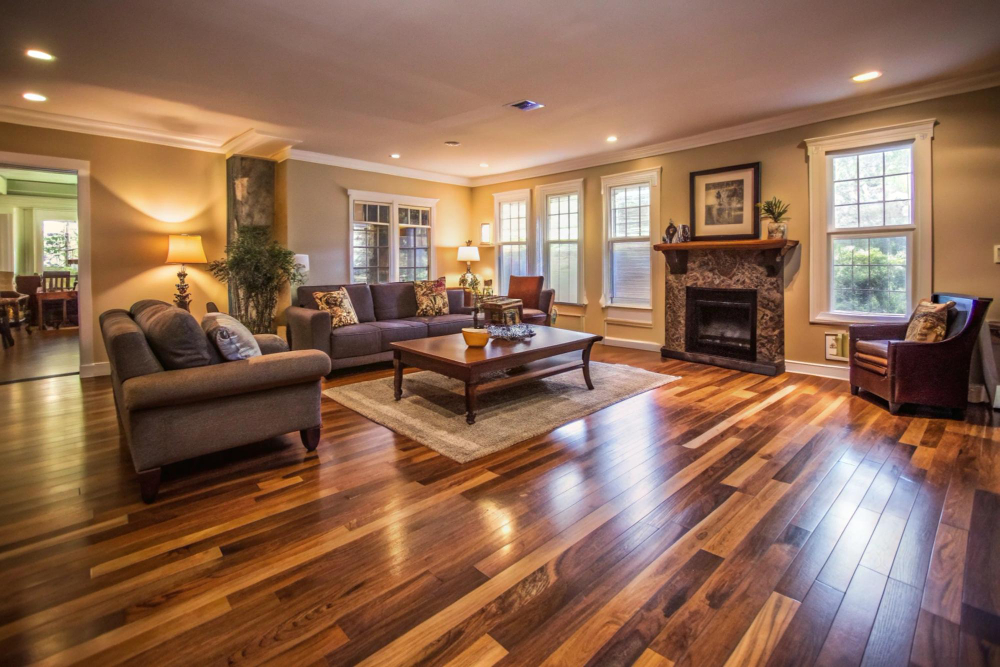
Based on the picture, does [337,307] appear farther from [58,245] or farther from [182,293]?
[58,245]

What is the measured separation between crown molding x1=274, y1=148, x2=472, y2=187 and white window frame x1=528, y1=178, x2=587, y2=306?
1445 millimetres

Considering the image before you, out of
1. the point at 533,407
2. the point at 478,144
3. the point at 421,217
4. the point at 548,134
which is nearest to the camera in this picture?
the point at 533,407

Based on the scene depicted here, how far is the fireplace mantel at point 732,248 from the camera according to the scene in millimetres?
4871

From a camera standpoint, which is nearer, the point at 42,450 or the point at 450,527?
the point at 450,527

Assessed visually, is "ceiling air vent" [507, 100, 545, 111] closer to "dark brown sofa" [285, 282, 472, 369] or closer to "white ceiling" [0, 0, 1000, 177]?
"white ceiling" [0, 0, 1000, 177]

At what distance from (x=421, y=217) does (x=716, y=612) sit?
6.74 metres

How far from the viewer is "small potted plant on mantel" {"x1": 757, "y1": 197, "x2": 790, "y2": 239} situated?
15.9 ft

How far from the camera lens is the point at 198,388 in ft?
7.98

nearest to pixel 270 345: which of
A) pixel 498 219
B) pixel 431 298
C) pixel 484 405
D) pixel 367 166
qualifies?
pixel 484 405

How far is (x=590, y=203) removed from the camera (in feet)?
22.3

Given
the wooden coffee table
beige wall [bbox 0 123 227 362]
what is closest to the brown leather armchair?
the wooden coffee table

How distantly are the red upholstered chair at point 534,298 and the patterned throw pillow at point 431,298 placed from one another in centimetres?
102

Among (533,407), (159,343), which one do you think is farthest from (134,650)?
(533,407)

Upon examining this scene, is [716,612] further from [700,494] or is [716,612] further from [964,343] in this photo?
[964,343]
